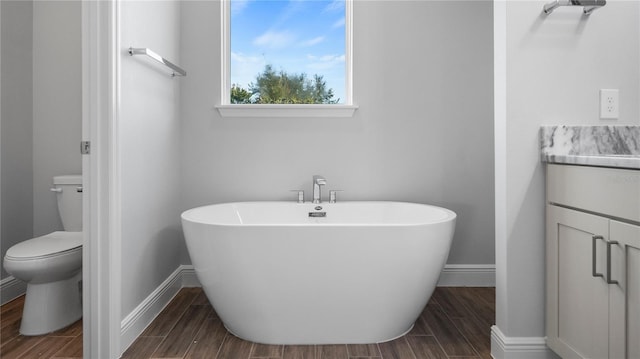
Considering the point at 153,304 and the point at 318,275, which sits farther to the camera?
the point at 153,304

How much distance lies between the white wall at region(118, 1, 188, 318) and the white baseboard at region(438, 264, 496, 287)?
1807 millimetres

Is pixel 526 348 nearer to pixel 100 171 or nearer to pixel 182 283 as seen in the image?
pixel 100 171

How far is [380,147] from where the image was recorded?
252 cm

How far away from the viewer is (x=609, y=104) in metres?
1.51

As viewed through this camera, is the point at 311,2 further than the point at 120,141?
Yes

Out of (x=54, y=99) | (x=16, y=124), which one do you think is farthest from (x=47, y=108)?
(x=16, y=124)

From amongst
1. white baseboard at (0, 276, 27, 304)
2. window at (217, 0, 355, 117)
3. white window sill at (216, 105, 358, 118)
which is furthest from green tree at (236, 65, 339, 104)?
white baseboard at (0, 276, 27, 304)

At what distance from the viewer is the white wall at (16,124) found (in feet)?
7.24

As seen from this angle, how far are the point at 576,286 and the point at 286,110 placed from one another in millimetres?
1836

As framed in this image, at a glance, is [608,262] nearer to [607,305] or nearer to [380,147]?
[607,305]

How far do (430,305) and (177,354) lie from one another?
1419 millimetres

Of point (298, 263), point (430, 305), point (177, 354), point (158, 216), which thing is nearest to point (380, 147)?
point (430, 305)

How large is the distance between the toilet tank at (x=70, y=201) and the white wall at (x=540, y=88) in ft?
7.74

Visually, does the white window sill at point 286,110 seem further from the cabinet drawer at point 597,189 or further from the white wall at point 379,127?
the cabinet drawer at point 597,189
